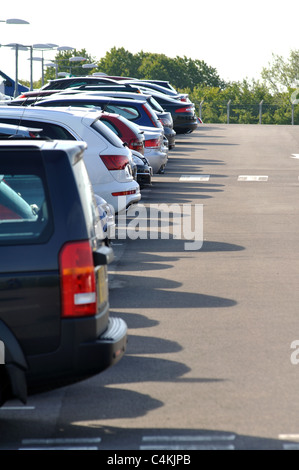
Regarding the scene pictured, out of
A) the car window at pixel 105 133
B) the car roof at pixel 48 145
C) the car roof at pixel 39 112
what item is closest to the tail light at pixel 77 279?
the car roof at pixel 48 145

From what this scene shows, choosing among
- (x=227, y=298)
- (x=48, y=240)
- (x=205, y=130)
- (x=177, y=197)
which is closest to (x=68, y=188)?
(x=48, y=240)

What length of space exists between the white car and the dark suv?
26.1 feet

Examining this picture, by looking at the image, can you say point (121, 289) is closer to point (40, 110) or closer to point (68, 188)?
point (40, 110)

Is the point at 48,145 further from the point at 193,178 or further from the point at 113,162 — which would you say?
the point at 193,178

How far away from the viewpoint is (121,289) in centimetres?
1030

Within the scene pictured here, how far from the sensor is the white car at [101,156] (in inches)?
530

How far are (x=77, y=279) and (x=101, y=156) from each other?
28.2ft

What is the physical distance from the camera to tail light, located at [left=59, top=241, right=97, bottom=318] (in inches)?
207

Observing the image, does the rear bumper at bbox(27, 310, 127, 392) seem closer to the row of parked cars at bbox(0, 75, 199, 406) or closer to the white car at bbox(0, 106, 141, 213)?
the row of parked cars at bbox(0, 75, 199, 406)

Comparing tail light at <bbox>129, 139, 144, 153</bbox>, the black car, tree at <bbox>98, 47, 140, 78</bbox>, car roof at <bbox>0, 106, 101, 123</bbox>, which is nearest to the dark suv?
car roof at <bbox>0, 106, 101, 123</bbox>

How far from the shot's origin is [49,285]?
17.1 ft

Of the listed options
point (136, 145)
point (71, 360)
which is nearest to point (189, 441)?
point (71, 360)

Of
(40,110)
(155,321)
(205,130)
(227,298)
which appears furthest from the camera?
(205,130)

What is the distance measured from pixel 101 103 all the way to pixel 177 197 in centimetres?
243
